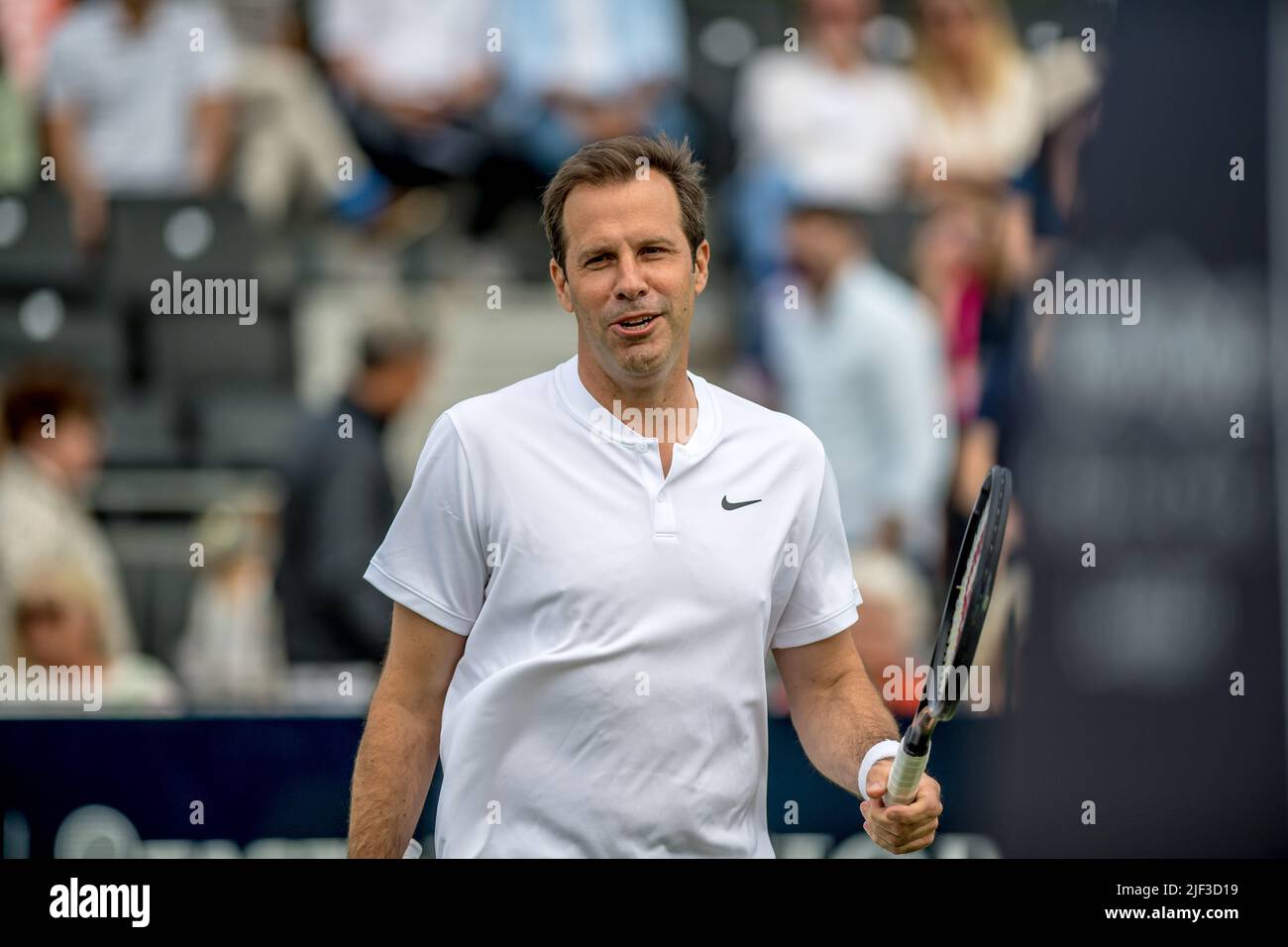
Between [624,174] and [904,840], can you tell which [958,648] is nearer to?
[904,840]

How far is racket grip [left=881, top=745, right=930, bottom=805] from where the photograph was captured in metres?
2.44

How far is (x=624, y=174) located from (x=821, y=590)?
73 cm

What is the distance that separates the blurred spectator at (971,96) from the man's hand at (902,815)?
2982 mm

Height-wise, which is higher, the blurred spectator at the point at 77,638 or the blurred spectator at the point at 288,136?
the blurred spectator at the point at 288,136

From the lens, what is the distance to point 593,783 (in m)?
2.56

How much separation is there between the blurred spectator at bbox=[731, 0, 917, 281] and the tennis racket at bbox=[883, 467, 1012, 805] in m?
2.60

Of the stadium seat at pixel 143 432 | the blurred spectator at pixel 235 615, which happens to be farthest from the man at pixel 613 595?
the stadium seat at pixel 143 432

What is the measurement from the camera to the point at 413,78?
5.18 m

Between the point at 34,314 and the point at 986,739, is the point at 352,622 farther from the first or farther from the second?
the point at 986,739

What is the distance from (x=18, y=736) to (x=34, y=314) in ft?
4.16

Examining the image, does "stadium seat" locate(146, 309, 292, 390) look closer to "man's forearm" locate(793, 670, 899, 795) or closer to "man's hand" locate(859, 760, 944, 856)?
"man's forearm" locate(793, 670, 899, 795)

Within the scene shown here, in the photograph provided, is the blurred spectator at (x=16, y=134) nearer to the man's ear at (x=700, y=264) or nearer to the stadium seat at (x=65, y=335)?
the stadium seat at (x=65, y=335)

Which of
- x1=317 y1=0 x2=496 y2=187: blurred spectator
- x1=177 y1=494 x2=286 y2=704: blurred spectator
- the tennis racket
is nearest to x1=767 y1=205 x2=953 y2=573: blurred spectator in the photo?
x1=317 y1=0 x2=496 y2=187: blurred spectator

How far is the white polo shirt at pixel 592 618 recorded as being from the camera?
2.55 meters
